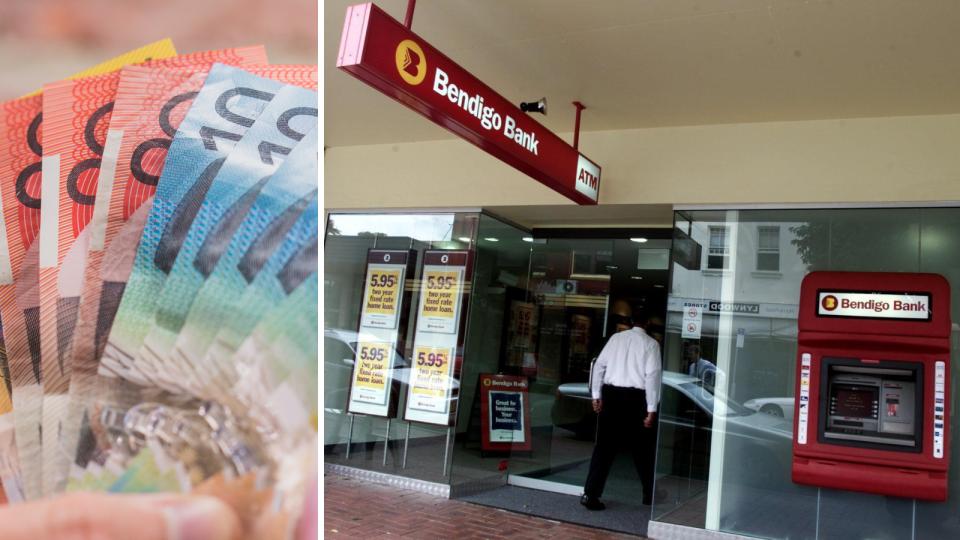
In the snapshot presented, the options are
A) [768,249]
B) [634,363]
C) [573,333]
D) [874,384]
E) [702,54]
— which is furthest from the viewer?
[573,333]

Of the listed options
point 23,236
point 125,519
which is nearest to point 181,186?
point 23,236

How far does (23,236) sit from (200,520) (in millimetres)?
455

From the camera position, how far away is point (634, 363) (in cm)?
612

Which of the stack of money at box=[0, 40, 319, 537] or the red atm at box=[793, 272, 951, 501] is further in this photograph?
the red atm at box=[793, 272, 951, 501]

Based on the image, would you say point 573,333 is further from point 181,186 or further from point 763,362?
point 181,186

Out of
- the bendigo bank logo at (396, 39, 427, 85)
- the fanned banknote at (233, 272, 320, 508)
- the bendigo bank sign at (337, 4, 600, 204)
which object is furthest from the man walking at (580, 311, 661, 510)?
the fanned banknote at (233, 272, 320, 508)

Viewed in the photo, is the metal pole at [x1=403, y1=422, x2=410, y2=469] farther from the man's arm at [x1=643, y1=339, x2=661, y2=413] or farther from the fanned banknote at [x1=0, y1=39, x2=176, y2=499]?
the fanned banknote at [x1=0, y1=39, x2=176, y2=499]

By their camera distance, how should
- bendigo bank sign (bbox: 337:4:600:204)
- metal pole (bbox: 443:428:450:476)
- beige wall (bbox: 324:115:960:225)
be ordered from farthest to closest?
1. metal pole (bbox: 443:428:450:476)
2. beige wall (bbox: 324:115:960:225)
3. bendigo bank sign (bbox: 337:4:600:204)

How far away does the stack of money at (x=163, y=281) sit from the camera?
764 millimetres

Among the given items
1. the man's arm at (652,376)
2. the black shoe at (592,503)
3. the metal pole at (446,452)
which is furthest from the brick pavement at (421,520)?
the man's arm at (652,376)

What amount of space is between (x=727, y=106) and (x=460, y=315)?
9.18 feet

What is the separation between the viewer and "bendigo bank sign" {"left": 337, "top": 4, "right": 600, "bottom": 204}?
293 cm

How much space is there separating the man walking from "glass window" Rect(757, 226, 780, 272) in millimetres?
1192

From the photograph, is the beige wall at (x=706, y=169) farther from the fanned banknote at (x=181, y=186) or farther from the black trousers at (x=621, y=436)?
the fanned banknote at (x=181, y=186)
